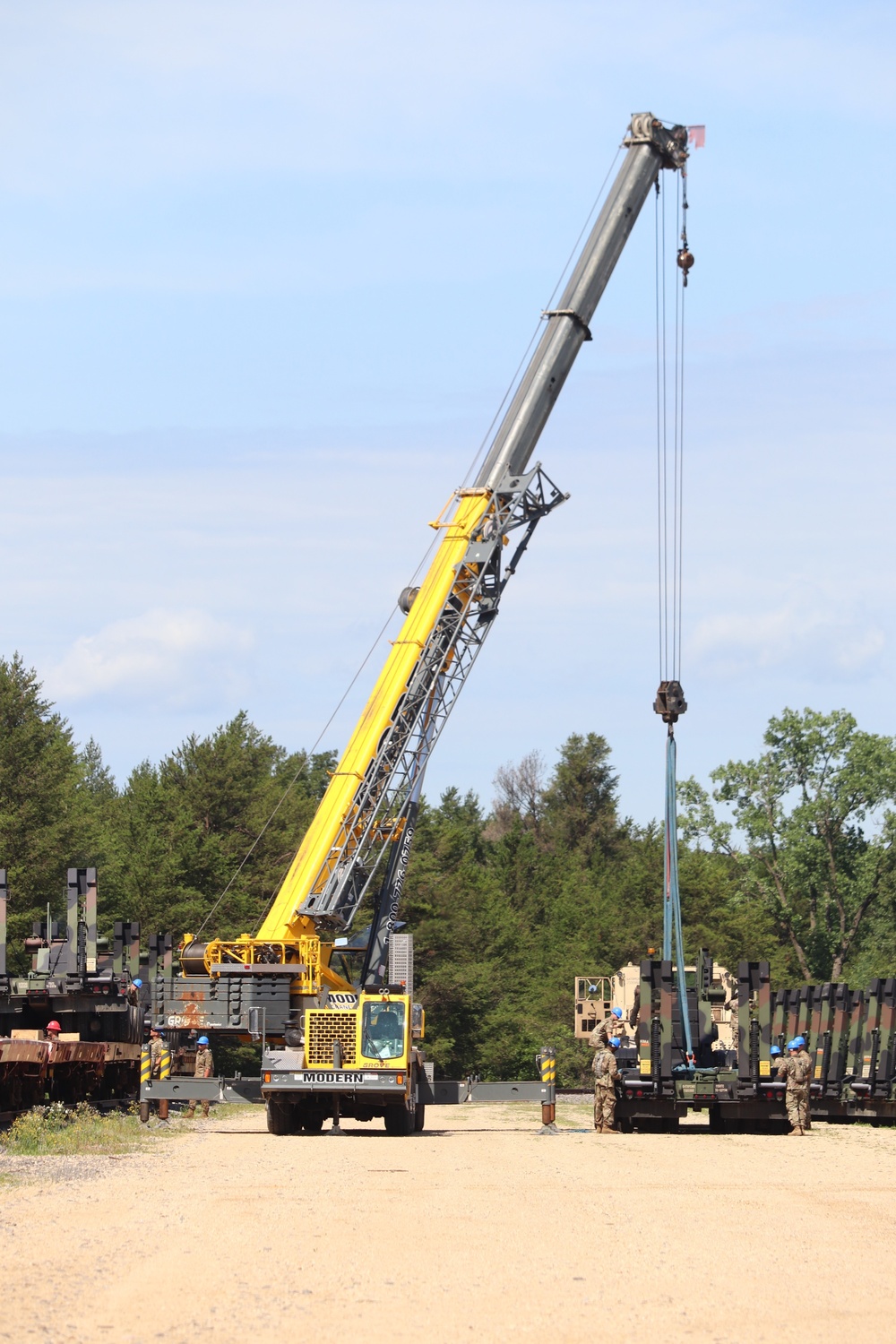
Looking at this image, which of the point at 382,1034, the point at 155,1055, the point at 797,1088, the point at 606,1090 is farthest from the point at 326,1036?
the point at 797,1088

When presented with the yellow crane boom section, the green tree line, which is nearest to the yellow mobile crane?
the yellow crane boom section

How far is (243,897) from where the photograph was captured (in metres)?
60.3

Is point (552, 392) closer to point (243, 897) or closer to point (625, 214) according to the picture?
point (625, 214)

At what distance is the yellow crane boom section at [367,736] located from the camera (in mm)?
29797

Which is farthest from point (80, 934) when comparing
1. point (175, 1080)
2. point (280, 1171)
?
point (280, 1171)

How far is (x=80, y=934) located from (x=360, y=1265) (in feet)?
62.1

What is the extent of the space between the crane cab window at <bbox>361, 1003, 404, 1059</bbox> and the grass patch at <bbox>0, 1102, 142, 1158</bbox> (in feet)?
10.2

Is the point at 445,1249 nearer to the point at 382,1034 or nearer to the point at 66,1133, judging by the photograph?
the point at 66,1133

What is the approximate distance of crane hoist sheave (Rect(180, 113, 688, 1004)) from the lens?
97.1 feet

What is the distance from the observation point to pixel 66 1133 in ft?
68.3

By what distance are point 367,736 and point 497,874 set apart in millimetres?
59856

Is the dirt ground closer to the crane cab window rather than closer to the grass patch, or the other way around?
the grass patch

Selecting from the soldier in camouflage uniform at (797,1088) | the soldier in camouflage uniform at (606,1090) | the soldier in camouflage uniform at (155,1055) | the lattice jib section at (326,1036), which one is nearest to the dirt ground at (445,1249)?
the lattice jib section at (326,1036)

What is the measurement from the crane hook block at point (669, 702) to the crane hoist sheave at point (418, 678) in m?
5.23
